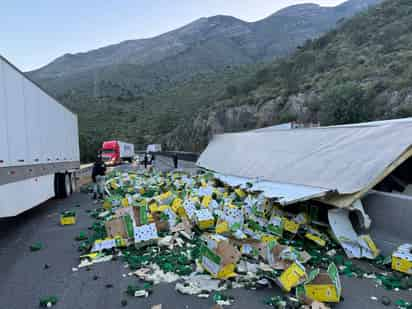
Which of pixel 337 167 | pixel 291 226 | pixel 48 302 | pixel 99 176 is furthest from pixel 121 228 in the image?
pixel 99 176

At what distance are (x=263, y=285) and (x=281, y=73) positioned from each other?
137ft

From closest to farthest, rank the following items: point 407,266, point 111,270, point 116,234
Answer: point 407,266 < point 111,270 < point 116,234

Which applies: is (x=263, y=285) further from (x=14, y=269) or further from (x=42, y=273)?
(x=14, y=269)

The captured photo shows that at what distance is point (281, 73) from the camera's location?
4331cm

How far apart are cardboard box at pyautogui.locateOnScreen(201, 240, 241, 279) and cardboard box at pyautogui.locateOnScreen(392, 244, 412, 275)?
2729 mm

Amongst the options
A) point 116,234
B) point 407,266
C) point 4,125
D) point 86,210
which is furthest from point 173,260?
point 86,210

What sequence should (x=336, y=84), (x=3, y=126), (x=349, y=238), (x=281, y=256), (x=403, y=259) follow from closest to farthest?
(x=403, y=259) → (x=281, y=256) → (x=349, y=238) → (x=3, y=126) → (x=336, y=84)

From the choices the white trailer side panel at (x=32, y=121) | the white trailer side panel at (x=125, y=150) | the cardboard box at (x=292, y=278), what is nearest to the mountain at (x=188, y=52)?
the white trailer side panel at (x=125, y=150)

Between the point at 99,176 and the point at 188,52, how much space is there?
3876 inches

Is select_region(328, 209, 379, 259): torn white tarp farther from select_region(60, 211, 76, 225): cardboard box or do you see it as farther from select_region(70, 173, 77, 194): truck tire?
select_region(70, 173, 77, 194): truck tire

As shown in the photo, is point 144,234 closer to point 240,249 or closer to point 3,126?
point 240,249

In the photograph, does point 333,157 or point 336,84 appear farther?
point 336,84

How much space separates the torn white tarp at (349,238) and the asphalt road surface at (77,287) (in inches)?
36.4

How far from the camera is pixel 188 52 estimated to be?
10525 cm
